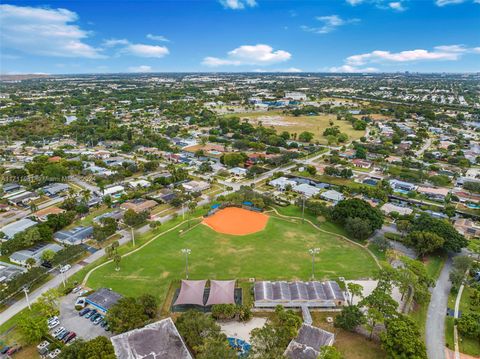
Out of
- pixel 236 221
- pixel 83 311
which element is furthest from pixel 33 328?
pixel 236 221

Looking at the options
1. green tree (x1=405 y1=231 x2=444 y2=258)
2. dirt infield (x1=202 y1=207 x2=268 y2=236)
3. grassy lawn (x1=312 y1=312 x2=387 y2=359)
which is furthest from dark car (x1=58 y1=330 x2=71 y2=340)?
green tree (x1=405 y1=231 x2=444 y2=258)

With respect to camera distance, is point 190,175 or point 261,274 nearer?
point 261,274

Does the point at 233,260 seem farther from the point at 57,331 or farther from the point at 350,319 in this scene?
the point at 57,331

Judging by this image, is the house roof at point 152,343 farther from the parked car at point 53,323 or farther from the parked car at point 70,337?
the parked car at point 53,323

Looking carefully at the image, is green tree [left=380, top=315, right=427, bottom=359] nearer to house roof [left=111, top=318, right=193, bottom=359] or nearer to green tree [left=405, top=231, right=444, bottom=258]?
house roof [left=111, top=318, right=193, bottom=359]

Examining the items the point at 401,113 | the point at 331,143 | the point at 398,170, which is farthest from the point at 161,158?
the point at 401,113

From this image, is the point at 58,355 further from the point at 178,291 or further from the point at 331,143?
the point at 331,143
